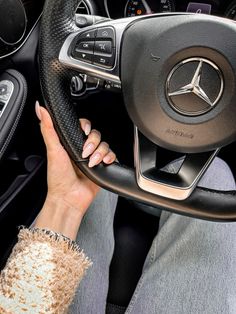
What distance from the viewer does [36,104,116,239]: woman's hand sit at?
0.65 meters

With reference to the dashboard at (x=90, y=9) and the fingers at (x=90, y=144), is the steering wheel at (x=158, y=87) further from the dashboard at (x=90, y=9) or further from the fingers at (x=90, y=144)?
the dashboard at (x=90, y=9)

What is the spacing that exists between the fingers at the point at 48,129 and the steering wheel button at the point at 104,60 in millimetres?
114

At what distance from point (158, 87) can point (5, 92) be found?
16.5 inches

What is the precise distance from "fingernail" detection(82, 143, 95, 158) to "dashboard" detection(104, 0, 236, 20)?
47cm

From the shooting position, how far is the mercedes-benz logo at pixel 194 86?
0.55m

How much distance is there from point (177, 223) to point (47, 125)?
333 mm

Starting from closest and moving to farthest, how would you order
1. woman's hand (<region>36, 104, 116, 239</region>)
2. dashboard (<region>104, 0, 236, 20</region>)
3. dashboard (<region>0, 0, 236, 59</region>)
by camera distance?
woman's hand (<region>36, 104, 116, 239</region>), dashboard (<region>0, 0, 236, 59</region>), dashboard (<region>104, 0, 236, 20</region>)

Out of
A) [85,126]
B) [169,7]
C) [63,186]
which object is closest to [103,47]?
[85,126]

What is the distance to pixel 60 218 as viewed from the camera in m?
0.71

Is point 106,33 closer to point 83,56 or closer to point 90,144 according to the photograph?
point 83,56

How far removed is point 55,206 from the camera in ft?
2.39

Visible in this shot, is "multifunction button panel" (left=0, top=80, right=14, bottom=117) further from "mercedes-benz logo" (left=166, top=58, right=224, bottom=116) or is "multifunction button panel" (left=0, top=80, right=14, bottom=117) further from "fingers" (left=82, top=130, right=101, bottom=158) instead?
"mercedes-benz logo" (left=166, top=58, right=224, bottom=116)

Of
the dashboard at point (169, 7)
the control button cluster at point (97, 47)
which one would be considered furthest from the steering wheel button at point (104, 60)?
the dashboard at point (169, 7)

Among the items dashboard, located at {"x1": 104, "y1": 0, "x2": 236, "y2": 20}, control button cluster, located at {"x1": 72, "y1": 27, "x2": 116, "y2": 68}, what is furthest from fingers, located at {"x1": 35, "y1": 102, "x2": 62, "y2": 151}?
dashboard, located at {"x1": 104, "y1": 0, "x2": 236, "y2": 20}
